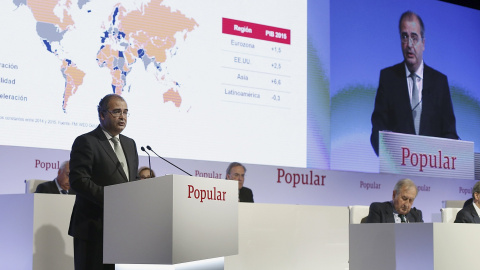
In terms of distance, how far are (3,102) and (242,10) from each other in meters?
2.59

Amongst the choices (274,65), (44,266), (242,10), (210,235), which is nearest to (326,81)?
(274,65)

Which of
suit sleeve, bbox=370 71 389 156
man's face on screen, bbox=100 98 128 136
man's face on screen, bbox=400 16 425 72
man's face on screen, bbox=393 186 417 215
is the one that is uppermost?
man's face on screen, bbox=400 16 425 72

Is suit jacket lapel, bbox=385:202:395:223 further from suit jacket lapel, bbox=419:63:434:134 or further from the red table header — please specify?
suit jacket lapel, bbox=419:63:434:134

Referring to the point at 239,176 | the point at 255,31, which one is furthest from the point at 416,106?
the point at 239,176

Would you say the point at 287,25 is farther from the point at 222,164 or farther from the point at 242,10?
the point at 222,164

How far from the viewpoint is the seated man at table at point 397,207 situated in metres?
4.71

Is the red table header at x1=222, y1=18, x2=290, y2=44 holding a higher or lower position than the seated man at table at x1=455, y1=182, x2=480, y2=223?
higher

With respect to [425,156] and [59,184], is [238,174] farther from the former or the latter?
[425,156]

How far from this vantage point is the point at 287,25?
7.24 m

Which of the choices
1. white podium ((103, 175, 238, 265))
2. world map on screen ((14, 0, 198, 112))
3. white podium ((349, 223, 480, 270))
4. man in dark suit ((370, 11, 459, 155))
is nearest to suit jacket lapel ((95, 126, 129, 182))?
white podium ((103, 175, 238, 265))

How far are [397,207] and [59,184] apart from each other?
260 cm

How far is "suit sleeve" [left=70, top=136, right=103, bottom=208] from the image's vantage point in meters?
3.09

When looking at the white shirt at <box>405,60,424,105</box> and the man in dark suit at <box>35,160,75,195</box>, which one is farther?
the white shirt at <box>405,60,424,105</box>

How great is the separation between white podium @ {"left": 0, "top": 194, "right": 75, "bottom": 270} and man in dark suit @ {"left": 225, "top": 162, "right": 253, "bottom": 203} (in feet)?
7.29
